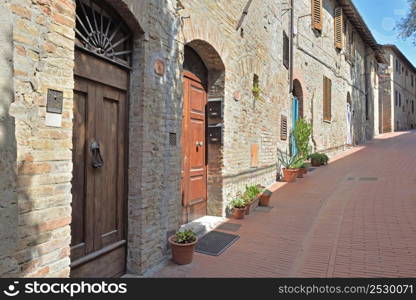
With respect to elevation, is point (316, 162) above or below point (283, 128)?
below

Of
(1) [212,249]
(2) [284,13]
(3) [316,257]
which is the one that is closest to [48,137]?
(1) [212,249]

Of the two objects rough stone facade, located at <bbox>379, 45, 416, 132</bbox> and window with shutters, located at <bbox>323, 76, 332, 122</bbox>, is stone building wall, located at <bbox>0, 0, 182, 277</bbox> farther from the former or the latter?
rough stone facade, located at <bbox>379, 45, 416, 132</bbox>

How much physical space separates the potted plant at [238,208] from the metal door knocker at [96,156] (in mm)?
3365

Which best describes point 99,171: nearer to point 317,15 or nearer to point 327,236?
point 327,236

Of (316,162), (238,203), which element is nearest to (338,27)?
(316,162)

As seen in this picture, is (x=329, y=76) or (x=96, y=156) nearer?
(x=96, y=156)

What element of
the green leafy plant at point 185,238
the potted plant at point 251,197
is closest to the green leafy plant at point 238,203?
the potted plant at point 251,197

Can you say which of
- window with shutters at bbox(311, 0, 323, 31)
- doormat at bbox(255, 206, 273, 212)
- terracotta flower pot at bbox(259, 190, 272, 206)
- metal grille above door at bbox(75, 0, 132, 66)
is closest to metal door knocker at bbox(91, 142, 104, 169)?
metal grille above door at bbox(75, 0, 132, 66)

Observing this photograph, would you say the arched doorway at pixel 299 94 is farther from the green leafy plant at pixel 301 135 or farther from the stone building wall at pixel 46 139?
the stone building wall at pixel 46 139

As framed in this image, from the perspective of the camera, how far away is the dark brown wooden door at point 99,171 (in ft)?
9.73

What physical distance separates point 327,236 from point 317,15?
11.2 m

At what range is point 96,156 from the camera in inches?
124

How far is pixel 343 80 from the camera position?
55.0 ft

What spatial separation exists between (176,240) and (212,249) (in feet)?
2.25
